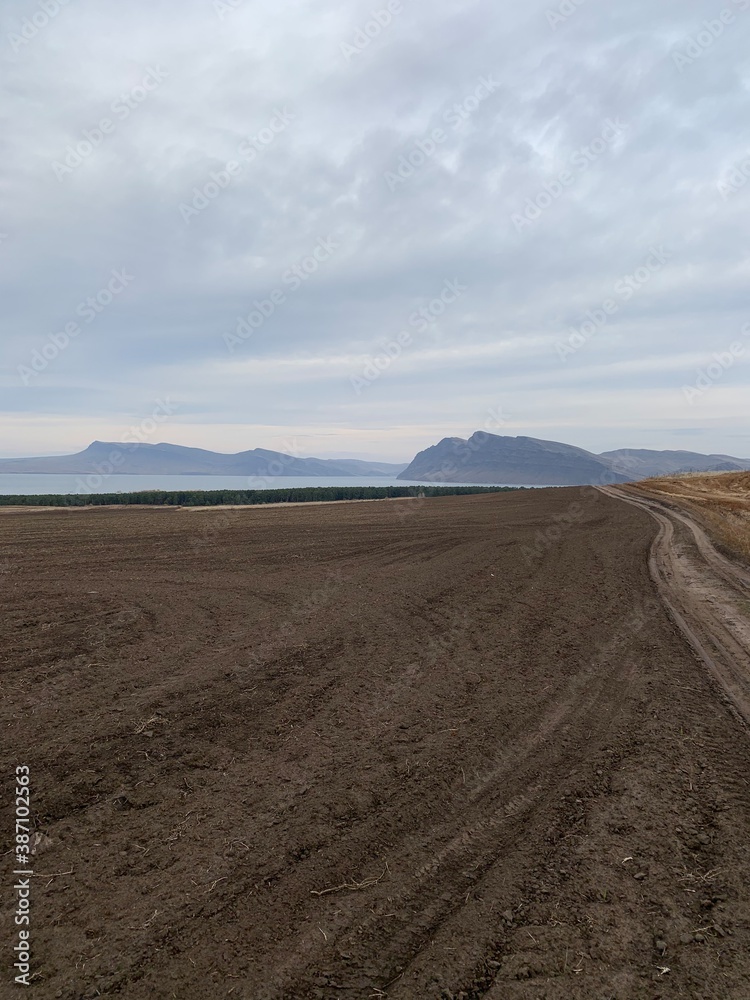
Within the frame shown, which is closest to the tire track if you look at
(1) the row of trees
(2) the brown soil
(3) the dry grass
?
(2) the brown soil

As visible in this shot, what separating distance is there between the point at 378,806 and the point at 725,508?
115 ft

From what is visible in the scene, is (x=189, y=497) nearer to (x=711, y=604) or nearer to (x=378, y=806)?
(x=711, y=604)

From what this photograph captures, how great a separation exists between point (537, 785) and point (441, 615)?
18.0 ft

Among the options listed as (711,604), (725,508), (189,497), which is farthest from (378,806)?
(189,497)

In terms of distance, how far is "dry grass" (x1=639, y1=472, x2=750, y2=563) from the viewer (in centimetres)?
1817

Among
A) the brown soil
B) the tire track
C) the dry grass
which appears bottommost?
the brown soil

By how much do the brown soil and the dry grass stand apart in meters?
11.1

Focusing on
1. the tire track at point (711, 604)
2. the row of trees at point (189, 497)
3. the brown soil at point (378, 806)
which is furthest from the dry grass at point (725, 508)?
the row of trees at point (189, 497)

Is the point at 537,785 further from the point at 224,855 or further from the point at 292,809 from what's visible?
the point at 224,855

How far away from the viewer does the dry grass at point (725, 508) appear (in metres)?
18.2

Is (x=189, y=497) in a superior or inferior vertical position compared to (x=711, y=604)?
superior

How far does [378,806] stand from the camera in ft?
13.6

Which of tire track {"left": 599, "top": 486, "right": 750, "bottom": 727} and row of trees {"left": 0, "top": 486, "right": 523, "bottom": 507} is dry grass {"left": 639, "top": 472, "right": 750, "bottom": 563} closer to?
tire track {"left": 599, "top": 486, "right": 750, "bottom": 727}

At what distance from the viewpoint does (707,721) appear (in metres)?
5.43
